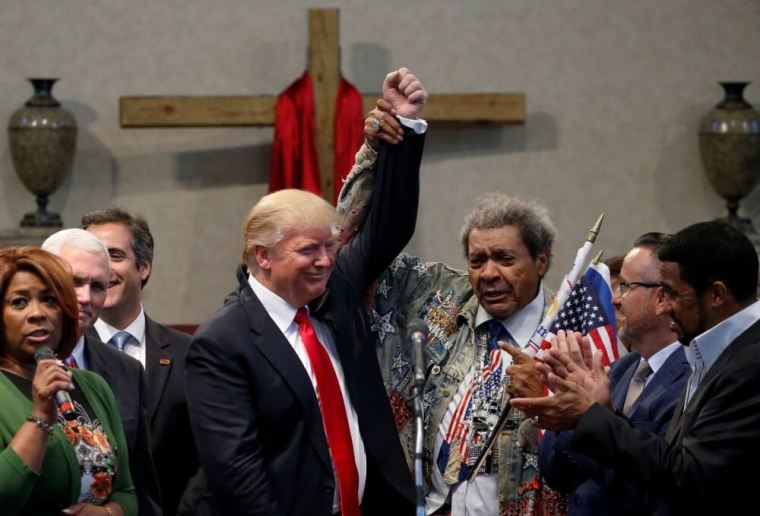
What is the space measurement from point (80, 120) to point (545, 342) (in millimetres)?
4251

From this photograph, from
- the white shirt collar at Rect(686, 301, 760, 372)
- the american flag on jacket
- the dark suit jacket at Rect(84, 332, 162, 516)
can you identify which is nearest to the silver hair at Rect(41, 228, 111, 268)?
A: the dark suit jacket at Rect(84, 332, 162, 516)

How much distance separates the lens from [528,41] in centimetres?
730

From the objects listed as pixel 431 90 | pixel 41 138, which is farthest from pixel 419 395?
pixel 431 90

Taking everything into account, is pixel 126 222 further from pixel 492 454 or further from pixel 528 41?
pixel 528 41

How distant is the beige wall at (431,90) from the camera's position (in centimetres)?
721

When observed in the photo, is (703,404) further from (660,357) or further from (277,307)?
(277,307)

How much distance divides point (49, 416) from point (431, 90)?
474cm

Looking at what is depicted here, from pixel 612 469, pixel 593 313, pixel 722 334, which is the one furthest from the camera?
pixel 593 313

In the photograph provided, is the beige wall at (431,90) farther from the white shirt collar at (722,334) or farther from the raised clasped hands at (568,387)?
the white shirt collar at (722,334)

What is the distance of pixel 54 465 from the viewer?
9.57 feet

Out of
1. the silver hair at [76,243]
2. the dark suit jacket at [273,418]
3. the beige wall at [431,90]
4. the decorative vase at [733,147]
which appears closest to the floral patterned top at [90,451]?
the dark suit jacket at [273,418]

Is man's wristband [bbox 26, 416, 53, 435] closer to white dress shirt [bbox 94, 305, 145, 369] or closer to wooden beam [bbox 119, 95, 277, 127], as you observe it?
white dress shirt [bbox 94, 305, 145, 369]

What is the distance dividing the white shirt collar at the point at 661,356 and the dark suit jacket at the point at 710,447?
52 cm

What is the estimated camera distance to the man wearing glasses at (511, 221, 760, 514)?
9.02 ft
